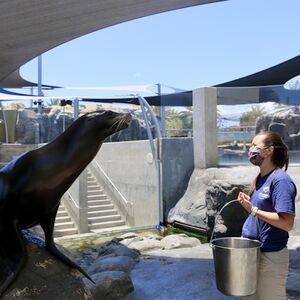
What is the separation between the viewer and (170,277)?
573 cm

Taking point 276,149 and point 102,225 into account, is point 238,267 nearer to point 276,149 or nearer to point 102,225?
point 276,149

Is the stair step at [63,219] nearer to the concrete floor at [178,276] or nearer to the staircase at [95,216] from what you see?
the staircase at [95,216]

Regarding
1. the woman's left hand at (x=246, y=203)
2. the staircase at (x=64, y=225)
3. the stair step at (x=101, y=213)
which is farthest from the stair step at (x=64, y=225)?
the woman's left hand at (x=246, y=203)

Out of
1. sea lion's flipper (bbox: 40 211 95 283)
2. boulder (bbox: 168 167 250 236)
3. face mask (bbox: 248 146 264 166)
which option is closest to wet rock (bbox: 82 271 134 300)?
sea lion's flipper (bbox: 40 211 95 283)

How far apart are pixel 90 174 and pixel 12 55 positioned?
6859mm

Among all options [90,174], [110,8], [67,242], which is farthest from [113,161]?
[110,8]

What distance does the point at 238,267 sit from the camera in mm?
2504

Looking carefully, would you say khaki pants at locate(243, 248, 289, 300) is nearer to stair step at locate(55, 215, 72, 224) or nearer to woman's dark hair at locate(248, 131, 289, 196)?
woman's dark hair at locate(248, 131, 289, 196)

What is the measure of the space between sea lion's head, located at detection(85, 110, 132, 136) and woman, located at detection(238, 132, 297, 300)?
2.92ft

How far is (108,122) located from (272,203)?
1.21 meters

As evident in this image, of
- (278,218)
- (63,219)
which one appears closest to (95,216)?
(63,219)

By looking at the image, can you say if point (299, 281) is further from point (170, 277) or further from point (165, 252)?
point (165, 252)

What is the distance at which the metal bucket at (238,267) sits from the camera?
8.17 feet

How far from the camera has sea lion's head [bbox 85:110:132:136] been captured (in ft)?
10.0
